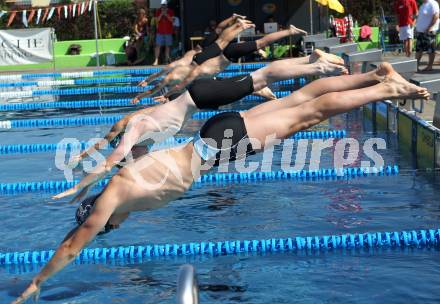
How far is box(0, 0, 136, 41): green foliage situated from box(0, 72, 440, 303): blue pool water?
1932cm

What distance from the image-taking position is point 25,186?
8617 millimetres

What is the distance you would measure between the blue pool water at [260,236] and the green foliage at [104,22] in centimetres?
1932

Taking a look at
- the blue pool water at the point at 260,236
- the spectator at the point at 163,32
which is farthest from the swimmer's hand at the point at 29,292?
the spectator at the point at 163,32

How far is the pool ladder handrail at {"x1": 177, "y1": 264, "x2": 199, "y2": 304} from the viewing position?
109 inches

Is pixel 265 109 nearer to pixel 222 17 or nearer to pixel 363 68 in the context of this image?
pixel 363 68

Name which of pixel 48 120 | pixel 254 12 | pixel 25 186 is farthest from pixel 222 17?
pixel 25 186

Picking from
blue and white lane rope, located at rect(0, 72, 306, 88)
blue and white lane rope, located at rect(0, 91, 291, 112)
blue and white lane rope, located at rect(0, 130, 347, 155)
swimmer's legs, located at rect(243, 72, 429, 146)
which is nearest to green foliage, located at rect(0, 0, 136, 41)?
blue and white lane rope, located at rect(0, 72, 306, 88)

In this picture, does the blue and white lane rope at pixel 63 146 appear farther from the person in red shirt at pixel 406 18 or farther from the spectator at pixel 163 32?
the spectator at pixel 163 32

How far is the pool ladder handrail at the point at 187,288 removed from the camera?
276cm

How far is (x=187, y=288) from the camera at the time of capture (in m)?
2.79

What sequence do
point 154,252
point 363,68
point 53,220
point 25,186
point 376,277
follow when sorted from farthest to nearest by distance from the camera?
point 363,68 < point 25,186 < point 53,220 < point 154,252 < point 376,277

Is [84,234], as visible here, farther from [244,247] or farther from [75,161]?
[75,161]

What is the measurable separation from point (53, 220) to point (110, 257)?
1.38 metres

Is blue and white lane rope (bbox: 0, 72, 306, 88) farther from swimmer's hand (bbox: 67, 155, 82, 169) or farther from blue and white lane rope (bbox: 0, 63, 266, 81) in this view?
swimmer's hand (bbox: 67, 155, 82, 169)
